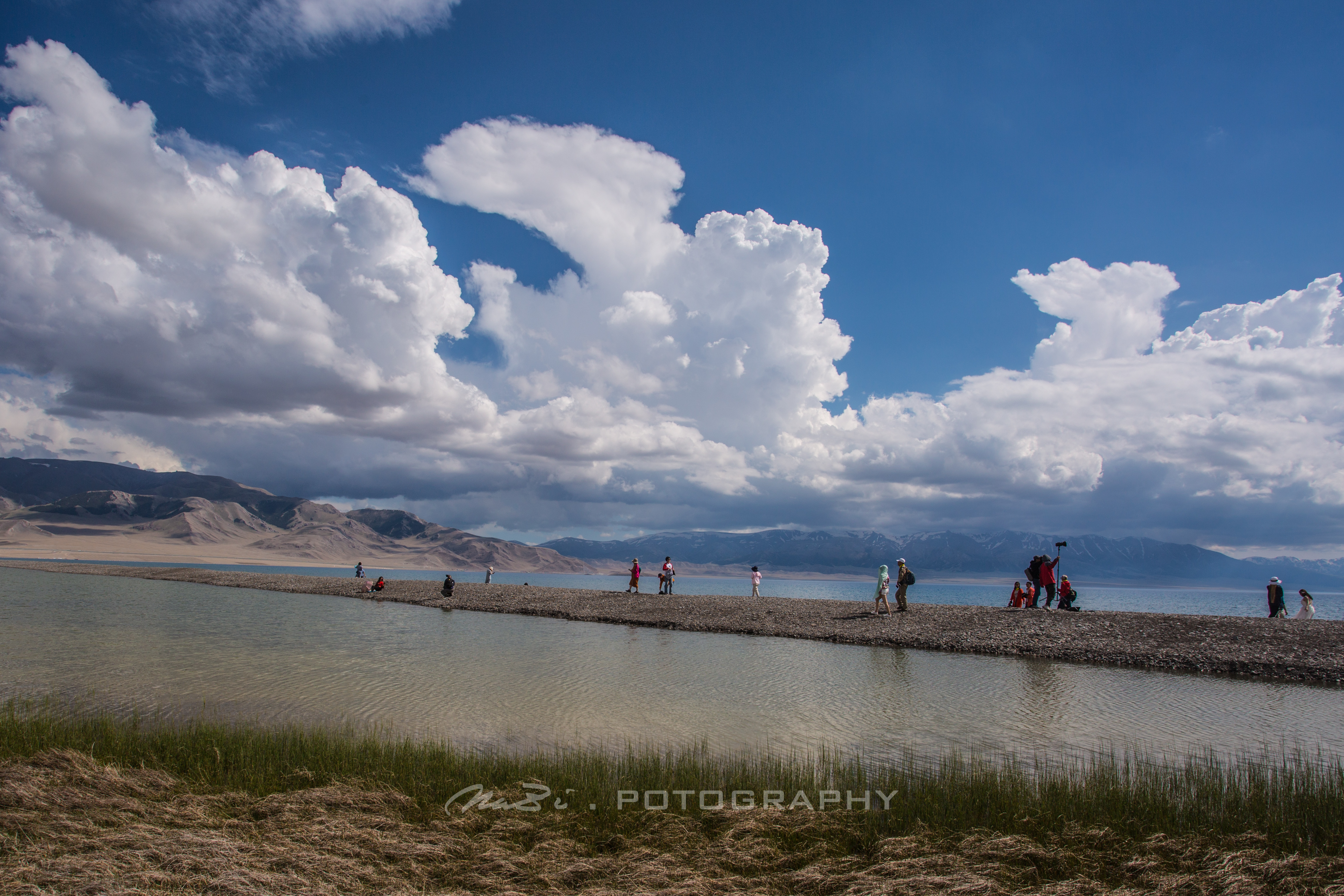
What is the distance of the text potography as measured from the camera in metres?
8.57

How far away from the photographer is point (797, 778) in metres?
9.64

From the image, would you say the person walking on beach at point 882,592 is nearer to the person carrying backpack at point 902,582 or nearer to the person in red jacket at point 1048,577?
the person carrying backpack at point 902,582

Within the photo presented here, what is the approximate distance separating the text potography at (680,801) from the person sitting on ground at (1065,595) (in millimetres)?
28124

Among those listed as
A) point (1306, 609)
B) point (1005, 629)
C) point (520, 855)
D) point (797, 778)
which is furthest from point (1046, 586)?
point (520, 855)

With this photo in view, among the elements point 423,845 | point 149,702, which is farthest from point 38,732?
point 423,845

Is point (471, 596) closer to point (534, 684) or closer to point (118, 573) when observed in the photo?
point (534, 684)

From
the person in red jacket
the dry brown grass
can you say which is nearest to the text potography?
the dry brown grass

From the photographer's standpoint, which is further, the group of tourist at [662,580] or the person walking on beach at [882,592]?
the group of tourist at [662,580]

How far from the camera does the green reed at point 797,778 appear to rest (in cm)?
819

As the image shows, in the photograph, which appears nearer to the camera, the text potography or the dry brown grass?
the dry brown grass

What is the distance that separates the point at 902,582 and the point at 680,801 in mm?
24468

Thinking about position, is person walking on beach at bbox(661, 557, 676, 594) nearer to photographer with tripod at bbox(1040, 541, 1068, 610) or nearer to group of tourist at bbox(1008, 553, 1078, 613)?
group of tourist at bbox(1008, 553, 1078, 613)

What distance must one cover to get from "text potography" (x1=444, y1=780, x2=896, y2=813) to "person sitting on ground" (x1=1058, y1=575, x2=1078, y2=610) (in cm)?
2812

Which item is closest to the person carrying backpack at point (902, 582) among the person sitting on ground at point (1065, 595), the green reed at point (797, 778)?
A: the person sitting on ground at point (1065, 595)
